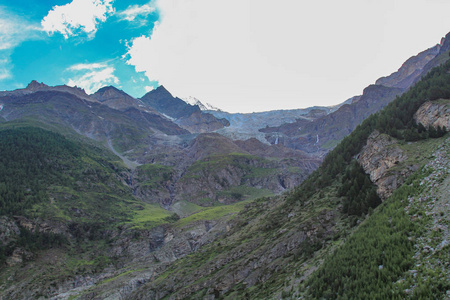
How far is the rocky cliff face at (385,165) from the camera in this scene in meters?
47.7

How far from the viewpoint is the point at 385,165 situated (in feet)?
182

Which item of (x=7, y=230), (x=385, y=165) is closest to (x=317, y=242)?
(x=385, y=165)

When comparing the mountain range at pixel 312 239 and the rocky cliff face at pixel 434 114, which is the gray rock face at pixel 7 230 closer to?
the mountain range at pixel 312 239

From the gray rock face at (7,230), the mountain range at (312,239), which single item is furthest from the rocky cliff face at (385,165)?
the gray rock face at (7,230)

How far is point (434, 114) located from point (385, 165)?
1766cm

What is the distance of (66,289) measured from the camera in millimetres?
111500

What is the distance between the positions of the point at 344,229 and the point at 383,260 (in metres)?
17.6

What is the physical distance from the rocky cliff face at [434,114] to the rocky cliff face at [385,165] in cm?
778

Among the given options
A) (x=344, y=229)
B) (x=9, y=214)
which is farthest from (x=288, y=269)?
(x=9, y=214)

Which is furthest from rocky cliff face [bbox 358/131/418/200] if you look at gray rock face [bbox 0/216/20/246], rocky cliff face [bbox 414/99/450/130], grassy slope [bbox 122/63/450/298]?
gray rock face [bbox 0/216/20/246]

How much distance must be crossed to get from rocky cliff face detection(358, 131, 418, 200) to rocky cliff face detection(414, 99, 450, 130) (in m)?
7.78

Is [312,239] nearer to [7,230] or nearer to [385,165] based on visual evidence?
[385,165]

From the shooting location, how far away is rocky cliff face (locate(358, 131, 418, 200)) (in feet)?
156

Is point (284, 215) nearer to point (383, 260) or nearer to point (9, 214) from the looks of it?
point (383, 260)
